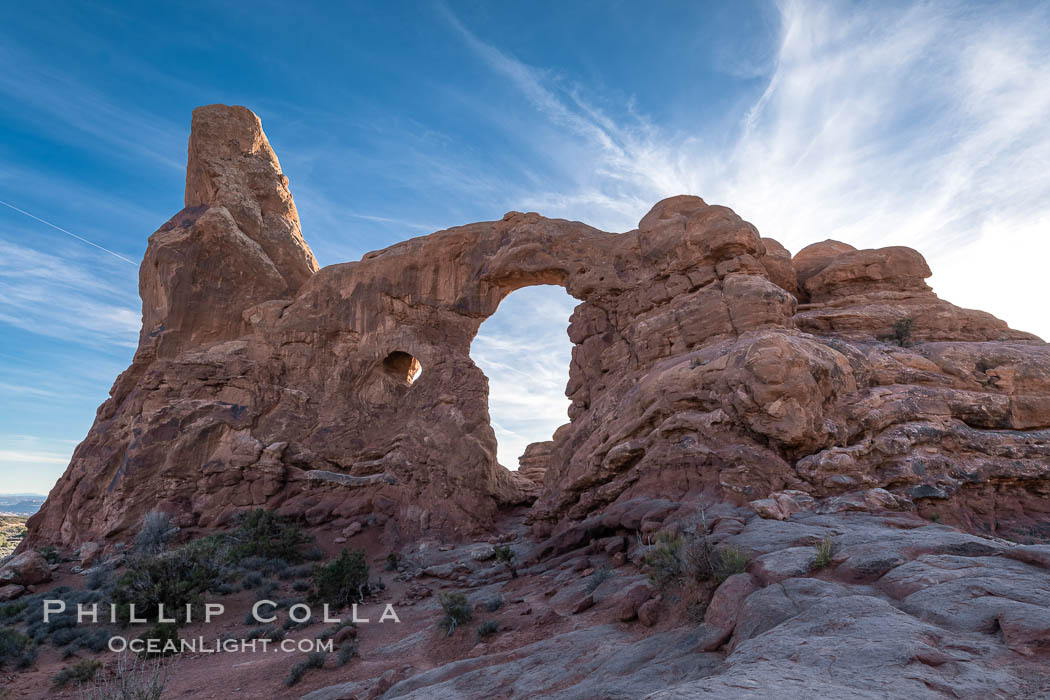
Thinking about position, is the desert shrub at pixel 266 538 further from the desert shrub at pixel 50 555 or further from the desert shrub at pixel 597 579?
the desert shrub at pixel 597 579

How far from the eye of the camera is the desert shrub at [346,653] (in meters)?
9.37

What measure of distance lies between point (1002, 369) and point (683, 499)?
28.9ft

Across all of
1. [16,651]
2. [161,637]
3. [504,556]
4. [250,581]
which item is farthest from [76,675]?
[504,556]

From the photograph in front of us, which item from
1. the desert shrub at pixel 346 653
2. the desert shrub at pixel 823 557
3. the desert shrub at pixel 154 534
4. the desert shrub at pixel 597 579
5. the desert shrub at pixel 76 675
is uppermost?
the desert shrub at pixel 823 557

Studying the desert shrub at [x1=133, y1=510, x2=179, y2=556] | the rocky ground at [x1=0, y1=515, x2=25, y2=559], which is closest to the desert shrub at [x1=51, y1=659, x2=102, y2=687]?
the desert shrub at [x1=133, y1=510, x2=179, y2=556]

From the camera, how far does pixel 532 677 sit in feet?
21.5

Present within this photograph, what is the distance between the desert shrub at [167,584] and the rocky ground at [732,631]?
1.00 metres

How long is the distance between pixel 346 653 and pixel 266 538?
35.1 ft

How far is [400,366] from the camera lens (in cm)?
2578

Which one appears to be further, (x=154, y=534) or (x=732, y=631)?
(x=154, y=534)

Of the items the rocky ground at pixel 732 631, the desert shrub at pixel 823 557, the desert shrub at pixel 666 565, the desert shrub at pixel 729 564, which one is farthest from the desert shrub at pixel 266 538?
the desert shrub at pixel 823 557

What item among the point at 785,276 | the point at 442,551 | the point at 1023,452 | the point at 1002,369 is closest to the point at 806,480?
the point at 1023,452

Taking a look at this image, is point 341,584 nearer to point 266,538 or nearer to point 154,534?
point 266,538

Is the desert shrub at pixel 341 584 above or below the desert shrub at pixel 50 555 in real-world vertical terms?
below
